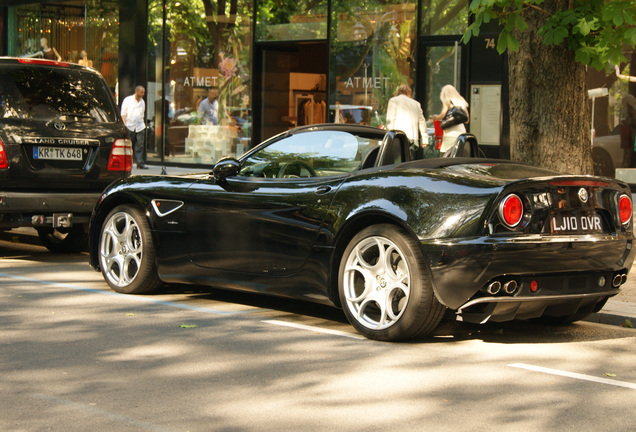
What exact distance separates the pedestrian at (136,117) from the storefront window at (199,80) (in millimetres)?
815

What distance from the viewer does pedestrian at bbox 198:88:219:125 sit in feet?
68.0

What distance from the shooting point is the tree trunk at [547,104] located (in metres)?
9.00

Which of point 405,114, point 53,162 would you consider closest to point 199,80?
point 405,114

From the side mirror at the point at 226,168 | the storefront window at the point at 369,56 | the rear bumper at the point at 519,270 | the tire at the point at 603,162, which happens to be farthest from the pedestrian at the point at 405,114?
the rear bumper at the point at 519,270

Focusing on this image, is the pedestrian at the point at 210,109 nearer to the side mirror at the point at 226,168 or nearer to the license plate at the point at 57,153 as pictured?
the license plate at the point at 57,153

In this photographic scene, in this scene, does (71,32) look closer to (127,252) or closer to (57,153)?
(57,153)

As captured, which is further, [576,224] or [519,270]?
[576,224]

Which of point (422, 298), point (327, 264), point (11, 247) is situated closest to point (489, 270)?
point (422, 298)

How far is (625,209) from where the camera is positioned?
632cm

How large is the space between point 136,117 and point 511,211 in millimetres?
16005

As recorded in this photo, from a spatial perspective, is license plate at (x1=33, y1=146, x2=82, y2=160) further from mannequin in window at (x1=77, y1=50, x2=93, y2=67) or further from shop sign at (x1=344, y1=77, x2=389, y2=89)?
mannequin in window at (x1=77, y1=50, x2=93, y2=67)

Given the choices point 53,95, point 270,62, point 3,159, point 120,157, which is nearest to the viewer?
point 3,159

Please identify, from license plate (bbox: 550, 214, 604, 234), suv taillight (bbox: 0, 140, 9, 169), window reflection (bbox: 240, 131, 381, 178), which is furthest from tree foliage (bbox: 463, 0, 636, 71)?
suv taillight (bbox: 0, 140, 9, 169)

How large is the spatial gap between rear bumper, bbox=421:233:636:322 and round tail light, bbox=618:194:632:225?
24 cm
